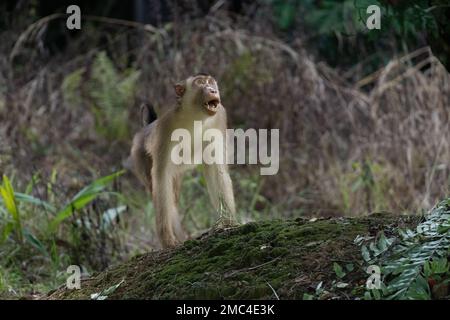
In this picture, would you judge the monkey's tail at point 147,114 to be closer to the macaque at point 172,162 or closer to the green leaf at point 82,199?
the green leaf at point 82,199

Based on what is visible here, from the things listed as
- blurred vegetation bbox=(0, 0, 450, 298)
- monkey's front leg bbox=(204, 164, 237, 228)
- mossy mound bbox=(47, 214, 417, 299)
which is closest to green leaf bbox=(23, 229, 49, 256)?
blurred vegetation bbox=(0, 0, 450, 298)

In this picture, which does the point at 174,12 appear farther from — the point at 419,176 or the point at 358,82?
the point at 419,176

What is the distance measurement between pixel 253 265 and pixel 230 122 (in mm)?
5199

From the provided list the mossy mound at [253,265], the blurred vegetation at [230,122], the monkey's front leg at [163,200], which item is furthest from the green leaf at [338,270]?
the blurred vegetation at [230,122]

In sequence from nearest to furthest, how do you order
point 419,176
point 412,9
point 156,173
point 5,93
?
point 412,9, point 156,173, point 419,176, point 5,93

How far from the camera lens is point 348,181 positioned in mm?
7883

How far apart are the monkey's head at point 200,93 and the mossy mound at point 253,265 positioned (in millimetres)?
1194

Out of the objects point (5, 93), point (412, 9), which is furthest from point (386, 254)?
point (5, 93)

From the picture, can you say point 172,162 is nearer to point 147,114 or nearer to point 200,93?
point 200,93

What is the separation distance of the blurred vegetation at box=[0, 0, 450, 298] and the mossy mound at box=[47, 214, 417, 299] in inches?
72.2

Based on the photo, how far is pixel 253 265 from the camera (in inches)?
146

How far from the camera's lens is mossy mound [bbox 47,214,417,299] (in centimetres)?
344

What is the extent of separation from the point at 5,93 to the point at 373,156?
385 cm

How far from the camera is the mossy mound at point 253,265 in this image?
344 centimetres
